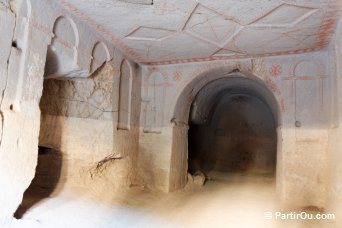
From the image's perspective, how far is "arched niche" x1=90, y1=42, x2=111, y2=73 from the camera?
4.92 meters

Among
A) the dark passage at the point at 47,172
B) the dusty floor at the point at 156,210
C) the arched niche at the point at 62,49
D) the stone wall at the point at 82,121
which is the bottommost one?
the dusty floor at the point at 156,210

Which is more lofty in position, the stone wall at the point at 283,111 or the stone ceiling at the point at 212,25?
the stone ceiling at the point at 212,25

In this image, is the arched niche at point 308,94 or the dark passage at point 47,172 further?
the arched niche at point 308,94

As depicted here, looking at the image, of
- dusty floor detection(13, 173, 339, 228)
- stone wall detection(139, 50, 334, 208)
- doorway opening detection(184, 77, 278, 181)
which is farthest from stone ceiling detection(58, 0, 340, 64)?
doorway opening detection(184, 77, 278, 181)

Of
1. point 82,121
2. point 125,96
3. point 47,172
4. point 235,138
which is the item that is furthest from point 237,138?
point 47,172

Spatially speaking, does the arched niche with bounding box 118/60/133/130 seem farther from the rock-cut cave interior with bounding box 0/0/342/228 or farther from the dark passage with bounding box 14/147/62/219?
the dark passage with bounding box 14/147/62/219

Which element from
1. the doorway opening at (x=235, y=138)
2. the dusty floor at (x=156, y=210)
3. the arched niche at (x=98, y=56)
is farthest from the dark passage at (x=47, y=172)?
the doorway opening at (x=235, y=138)

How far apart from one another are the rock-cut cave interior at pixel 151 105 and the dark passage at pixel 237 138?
2.49m

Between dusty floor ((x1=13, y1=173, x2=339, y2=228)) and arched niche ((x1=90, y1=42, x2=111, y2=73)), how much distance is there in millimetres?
2285

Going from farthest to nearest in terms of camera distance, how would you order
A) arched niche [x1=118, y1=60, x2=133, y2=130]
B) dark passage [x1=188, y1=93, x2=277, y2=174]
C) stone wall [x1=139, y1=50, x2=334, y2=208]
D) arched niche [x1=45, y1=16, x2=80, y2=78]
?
1. dark passage [x1=188, y1=93, x2=277, y2=174]
2. arched niche [x1=118, y1=60, x2=133, y2=130]
3. stone wall [x1=139, y1=50, x2=334, y2=208]
4. arched niche [x1=45, y1=16, x2=80, y2=78]

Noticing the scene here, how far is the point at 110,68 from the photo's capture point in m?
5.52

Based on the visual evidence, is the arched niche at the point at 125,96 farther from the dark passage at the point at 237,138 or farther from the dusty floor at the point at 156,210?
the dark passage at the point at 237,138

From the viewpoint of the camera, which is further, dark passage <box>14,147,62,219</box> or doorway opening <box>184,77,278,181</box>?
doorway opening <box>184,77,278,181</box>

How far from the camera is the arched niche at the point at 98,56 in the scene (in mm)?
4922
